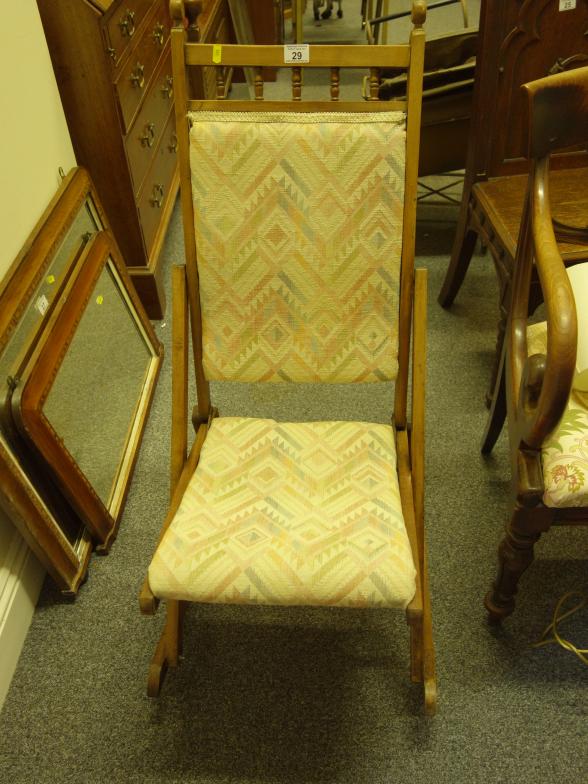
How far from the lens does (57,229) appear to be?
154 centimetres

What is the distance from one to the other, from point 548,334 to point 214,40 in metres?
2.91

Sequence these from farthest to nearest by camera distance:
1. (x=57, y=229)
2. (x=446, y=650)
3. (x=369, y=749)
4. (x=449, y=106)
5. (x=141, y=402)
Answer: (x=449, y=106) → (x=141, y=402) → (x=57, y=229) → (x=446, y=650) → (x=369, y=749)

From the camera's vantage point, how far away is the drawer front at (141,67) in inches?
73.7

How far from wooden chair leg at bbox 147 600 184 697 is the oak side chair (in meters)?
1.02

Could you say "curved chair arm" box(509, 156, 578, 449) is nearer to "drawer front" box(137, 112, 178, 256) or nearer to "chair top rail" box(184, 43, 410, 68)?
"chair top rail" box(184, 43, 410, 68)

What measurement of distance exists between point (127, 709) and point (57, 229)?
108cm

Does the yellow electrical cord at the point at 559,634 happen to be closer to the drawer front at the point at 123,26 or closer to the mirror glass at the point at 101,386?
the mirror glass at the point at 101,386

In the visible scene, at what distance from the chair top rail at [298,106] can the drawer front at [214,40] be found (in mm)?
1960

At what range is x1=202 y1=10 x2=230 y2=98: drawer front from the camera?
10.1ft

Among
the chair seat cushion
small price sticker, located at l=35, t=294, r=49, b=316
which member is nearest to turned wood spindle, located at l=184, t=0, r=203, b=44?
small price sticker, located at l=35, t=294, r=49, b=316

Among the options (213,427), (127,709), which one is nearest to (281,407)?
(213,427)

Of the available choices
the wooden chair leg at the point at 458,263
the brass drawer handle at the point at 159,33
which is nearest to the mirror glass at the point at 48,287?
the brass drawer handle at the point at 159,33

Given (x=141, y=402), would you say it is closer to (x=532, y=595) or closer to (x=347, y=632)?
(x=347, y=632)

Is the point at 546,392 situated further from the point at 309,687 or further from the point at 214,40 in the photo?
the point at 214,40
